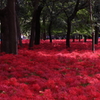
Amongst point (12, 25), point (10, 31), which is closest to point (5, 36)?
point (10, 31)

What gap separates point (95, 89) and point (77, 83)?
0.98 meters

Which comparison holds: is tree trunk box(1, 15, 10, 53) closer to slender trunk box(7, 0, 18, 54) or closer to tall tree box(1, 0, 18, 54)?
tall tree box(1, 0, 18, 54)

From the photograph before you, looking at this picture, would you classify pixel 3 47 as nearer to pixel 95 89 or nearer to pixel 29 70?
pixel 29 70

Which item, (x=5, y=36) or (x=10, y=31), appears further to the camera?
(x=5, y=36)

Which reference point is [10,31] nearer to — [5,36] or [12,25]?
[12,25]

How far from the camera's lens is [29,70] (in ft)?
31.3

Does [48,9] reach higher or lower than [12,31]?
higher

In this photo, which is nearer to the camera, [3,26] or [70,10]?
[3,26]

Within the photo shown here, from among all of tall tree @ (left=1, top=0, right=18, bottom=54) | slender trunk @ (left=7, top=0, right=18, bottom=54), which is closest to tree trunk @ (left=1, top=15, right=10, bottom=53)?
tall tree @ (left=1, top=0, right=18, bottom=54)

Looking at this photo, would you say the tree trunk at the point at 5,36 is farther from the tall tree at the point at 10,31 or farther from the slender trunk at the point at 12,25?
the slender trunk at the point at 12,25

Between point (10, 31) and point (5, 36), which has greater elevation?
point (10, 31)

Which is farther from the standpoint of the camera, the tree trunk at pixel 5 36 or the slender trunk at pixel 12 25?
the tree trunk at pixel 5 36

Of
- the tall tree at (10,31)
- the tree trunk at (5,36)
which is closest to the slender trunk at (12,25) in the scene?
the tall tree at (10,31)

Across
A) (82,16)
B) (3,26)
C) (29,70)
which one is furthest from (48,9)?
(29,70)
